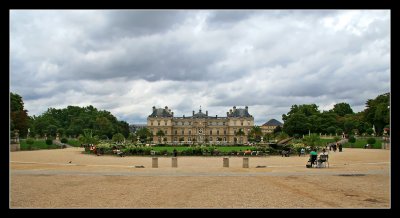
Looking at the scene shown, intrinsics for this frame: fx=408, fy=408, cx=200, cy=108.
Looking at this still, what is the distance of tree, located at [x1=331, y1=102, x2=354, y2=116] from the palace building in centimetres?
2541

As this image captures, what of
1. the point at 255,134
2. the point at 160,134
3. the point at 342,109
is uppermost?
the point at 342,109

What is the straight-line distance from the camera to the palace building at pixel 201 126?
373ft

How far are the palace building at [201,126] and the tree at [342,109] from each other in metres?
25.4

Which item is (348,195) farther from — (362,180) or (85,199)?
(85,199)

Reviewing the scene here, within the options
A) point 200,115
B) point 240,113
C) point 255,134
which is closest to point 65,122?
point 200,115

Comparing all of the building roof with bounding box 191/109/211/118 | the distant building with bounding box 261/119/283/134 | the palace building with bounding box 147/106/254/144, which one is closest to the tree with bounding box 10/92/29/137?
the palace building with bounding box 147/106/254/144

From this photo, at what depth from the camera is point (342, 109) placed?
95.7 m

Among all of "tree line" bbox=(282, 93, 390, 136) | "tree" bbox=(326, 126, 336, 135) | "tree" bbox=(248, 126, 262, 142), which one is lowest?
"tree" bbox=(248, 126, 262, 142)

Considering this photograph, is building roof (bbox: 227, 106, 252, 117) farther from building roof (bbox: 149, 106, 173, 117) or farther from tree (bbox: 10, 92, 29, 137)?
tree (bbox: 10, 92, 29, 137)

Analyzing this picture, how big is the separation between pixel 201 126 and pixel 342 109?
38041 millimetres

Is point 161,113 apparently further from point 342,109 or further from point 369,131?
point 369,131

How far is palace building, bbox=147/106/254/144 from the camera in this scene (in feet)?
373

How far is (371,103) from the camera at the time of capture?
6706cm
